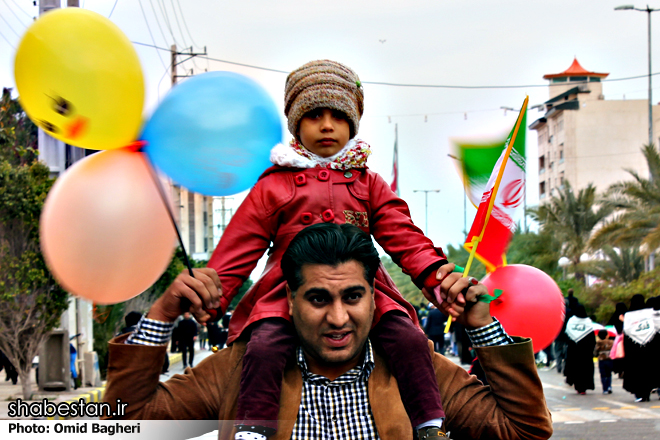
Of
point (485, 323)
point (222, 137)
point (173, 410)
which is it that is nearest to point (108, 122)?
point (222, 137)

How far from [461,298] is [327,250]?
0.52 m

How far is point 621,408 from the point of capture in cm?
1312

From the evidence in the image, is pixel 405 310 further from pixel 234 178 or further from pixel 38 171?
pixel 38 171

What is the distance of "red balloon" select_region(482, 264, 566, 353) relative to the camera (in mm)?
3656

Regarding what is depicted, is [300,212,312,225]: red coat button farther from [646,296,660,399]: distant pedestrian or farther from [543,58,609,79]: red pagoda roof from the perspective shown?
[543,58,609,79]: red pagoda roof

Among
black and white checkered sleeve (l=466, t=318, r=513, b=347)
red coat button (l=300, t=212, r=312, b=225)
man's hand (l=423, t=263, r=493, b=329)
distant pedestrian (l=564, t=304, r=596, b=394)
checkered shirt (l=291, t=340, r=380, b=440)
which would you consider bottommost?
distant pedestrian (l=564, t=304, r=596, b=394)

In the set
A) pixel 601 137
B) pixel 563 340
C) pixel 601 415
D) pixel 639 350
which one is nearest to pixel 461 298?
pixel 601 415

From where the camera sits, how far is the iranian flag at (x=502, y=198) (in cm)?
334

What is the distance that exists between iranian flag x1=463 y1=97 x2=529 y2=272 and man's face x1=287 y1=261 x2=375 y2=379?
28.0 inches

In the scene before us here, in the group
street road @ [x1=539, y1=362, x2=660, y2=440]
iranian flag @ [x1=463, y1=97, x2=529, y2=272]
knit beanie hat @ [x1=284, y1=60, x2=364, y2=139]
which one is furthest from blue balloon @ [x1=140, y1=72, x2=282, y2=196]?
street road @ [x1=539, y1=362, x2=660, y2=440]

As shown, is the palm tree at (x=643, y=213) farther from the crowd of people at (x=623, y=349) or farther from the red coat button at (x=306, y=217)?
the red coat button at (x=306, y=217)

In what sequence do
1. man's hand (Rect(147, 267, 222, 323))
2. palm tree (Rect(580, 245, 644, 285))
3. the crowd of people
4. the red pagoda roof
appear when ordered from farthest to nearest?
the red pagoda roof
palm tree (Rect(580, 245, 644, 285))
the crowd of people
man's hand (Rect(147, 267, 222, 323))

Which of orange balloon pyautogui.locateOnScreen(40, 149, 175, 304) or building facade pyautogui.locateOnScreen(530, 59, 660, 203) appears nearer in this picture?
orange balloon pyautogui.locateOnScreen(40, 149, 175, 304)

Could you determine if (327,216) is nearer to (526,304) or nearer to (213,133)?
(213,133)
